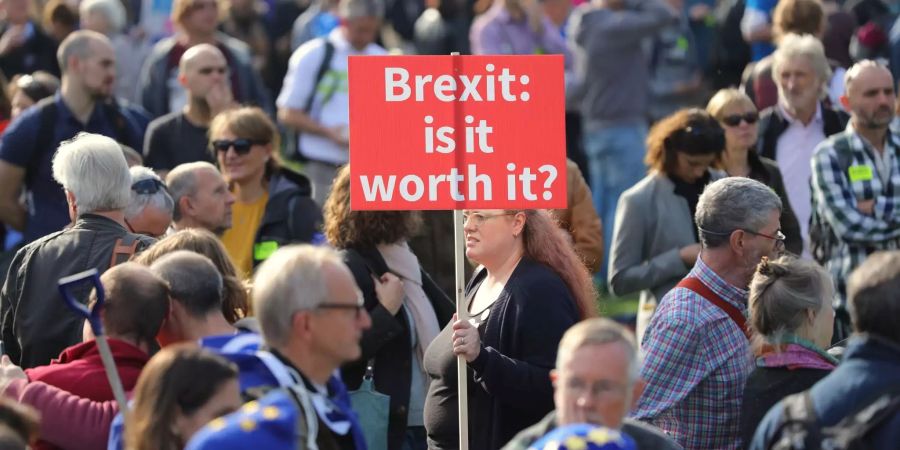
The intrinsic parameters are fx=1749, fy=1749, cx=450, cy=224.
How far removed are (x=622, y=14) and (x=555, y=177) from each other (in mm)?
6567

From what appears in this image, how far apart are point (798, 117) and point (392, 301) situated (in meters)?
3.60

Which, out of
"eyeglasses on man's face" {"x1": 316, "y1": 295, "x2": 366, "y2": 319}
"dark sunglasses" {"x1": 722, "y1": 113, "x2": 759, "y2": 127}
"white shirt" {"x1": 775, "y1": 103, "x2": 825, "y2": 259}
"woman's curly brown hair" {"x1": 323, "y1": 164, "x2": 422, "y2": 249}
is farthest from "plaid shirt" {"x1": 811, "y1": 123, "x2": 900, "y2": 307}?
"eyeglasses on man's face" {"x1": 316, "y1": 295, "x2": 366, "y2": 319}

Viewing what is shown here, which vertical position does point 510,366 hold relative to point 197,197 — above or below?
below

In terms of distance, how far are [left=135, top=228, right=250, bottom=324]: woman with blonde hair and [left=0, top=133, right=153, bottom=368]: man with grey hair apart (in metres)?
0.25

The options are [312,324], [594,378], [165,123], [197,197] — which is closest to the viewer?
[594,378]

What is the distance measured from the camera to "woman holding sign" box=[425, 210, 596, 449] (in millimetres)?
6227

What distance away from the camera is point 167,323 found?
18.4 feet

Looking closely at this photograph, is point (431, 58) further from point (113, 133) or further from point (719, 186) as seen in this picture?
point (113, 133)

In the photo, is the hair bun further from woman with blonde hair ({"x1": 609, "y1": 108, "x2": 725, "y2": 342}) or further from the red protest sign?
woman with blonde hair ({"x1": 609, "y1": 108, "x2": 725, "y2": 342})

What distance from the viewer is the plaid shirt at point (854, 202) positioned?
8625mm

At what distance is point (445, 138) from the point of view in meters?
6.43

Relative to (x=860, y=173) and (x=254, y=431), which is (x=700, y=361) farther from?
(x=860, y=173)

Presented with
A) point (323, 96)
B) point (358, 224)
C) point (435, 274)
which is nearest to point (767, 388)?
point (358, 224)

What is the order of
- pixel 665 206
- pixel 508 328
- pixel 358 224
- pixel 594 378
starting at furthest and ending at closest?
pixel 665 206
pixel 358 224
pixel 508 328
pixel 594 378
